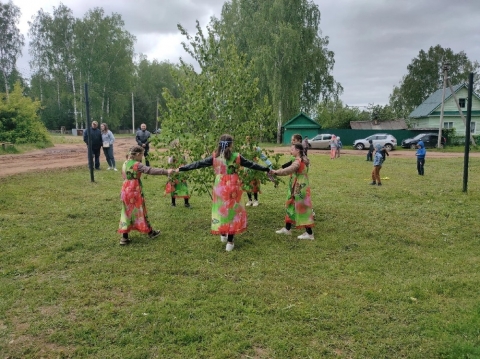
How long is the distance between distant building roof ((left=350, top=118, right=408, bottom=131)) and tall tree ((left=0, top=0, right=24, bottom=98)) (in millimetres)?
36463

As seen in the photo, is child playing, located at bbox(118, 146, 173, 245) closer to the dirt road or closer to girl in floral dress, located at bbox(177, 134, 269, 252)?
girl in floral dress, located at bbox(177, 134, 269, 252)

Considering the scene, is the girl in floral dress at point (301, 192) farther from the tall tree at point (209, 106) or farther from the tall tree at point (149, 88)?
the tall tree at point (149, 88)

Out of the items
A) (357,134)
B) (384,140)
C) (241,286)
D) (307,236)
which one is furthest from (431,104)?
(241,286)

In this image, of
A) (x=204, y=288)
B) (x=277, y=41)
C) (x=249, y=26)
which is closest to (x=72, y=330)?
(x=204, y=288)

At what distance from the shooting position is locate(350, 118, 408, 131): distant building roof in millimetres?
41500

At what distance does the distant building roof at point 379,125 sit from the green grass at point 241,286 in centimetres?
3425

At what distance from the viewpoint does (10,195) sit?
9.47 metres

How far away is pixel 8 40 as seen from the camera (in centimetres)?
4103

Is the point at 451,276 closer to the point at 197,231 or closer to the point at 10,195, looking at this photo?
the point at 197,231

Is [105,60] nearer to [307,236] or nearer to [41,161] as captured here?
[41,161]

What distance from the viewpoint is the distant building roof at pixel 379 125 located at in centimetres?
4150

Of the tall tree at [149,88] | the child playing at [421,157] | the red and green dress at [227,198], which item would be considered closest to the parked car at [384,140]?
the child playing at [421,157]

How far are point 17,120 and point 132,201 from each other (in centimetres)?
2163

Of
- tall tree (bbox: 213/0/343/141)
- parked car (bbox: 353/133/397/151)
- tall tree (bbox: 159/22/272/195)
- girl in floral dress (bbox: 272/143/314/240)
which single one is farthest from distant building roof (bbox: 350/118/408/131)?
girl in floral dress (bbox: 272/143/314/240)
